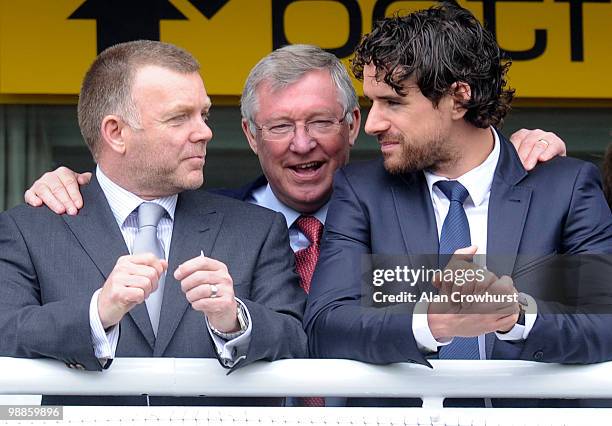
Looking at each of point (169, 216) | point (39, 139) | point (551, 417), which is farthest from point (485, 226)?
point (39, 139)

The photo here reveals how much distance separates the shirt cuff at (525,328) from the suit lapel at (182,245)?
0.67m

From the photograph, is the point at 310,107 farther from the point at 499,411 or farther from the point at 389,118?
the point at 499,411

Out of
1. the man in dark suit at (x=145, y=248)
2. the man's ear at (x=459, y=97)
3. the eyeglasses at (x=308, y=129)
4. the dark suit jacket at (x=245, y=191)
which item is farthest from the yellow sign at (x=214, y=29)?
the man's ear at (x=459, y=97)

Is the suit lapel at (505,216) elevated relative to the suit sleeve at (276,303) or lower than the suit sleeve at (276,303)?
elevated

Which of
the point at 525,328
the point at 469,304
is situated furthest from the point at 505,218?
the point at 469,304

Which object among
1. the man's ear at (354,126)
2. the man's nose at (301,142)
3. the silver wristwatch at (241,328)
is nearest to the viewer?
the silver wristwatch at (241,328)

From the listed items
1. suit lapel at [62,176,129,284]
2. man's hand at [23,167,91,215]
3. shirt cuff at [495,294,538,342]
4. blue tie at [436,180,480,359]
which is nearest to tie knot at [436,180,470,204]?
blue tie at [436,180,480,359]

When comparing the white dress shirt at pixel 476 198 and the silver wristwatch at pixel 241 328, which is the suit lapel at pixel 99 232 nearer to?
the silver wristwatch at pixel 241 328

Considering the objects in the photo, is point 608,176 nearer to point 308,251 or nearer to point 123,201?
point 308,251

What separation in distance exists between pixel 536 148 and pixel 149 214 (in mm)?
829

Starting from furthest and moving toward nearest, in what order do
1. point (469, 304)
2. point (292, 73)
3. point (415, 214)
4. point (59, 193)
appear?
point (292, 73) → point (59, 193) → point (415, 214) → point (469, 304)

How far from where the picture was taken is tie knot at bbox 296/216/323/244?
327 centimetres

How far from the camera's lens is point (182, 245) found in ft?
9.39

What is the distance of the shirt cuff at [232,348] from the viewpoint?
2498 mm
